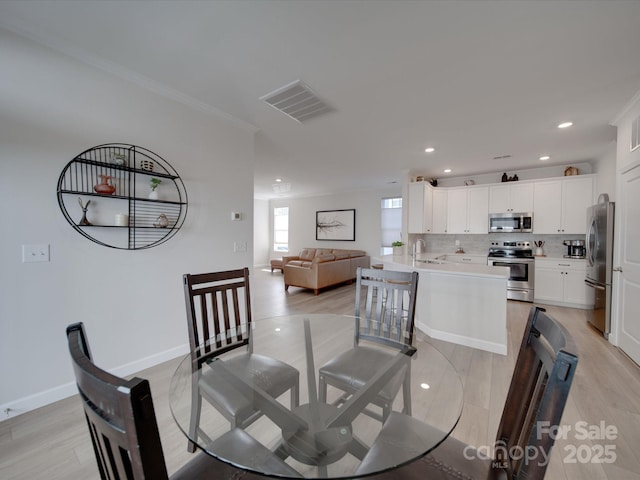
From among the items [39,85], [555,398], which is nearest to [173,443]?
[555,398]

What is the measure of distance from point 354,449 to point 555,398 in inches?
29.8

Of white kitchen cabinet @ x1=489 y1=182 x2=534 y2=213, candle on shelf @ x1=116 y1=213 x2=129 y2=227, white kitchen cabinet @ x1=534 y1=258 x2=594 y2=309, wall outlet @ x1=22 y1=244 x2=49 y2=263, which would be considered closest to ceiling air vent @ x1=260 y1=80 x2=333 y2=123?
candle on shelf @ x1=116 y1=213 x2=129 y2=227

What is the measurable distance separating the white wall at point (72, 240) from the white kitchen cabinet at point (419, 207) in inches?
149

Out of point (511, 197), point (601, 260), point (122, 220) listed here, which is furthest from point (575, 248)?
point (122, 220)

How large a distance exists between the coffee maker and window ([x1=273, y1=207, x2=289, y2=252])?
738 cm

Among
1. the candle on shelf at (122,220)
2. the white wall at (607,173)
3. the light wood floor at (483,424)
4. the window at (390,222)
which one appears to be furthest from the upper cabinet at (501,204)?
the candle on shelf at (122,220)

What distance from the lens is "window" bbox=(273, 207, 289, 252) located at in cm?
955

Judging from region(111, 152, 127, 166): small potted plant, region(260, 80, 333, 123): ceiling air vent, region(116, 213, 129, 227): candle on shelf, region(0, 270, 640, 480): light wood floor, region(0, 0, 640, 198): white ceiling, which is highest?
region(0, 0, 640, 198): white ceiling

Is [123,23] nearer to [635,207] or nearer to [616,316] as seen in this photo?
[635,207]

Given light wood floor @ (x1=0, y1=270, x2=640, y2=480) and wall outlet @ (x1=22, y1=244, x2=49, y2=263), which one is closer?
light wood floor @ (x1=0, y1=270, x2=640, y2=480)

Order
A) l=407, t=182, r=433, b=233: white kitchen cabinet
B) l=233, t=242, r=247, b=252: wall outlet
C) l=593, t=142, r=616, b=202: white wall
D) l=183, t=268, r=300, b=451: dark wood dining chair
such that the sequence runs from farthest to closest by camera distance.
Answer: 1. l=407, t=182, r=433, b=233: white kitchen cabinet
2. l=593, t=142, r=616, b=202: white wall
3. l=233, t=242, r=247, b=252: wall outlet
4. l=183, t=268, r=300, b=451: dark wood dining chair

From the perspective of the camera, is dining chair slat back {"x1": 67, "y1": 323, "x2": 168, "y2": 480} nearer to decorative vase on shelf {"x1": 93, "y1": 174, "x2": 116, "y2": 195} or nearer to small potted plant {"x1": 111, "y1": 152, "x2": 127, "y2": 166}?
decorative vase on shelf {"x1": 93, "y1": 174, "x2": 116, "y2": 195}

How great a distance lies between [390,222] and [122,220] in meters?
6.32

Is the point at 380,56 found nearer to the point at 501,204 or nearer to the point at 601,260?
the point at 601,260
